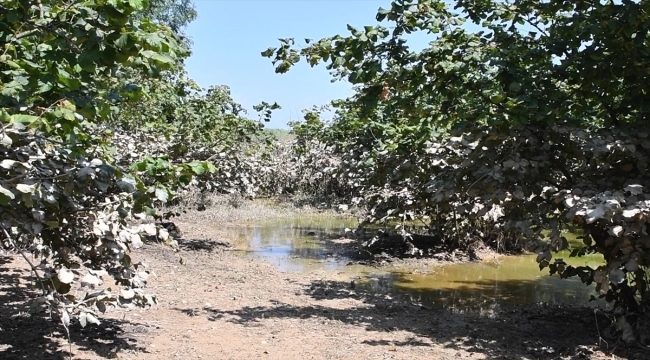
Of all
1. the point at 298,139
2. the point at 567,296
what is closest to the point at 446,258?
the point at 567,296

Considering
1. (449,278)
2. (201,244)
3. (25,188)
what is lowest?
(449,278)

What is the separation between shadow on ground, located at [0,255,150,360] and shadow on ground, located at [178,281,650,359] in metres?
1.24

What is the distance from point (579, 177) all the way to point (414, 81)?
197cm

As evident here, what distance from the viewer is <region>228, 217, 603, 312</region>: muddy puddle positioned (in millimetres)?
9031

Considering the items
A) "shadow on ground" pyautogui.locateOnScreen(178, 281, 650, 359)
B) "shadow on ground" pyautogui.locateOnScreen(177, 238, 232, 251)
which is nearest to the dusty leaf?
"shadow on ground" pyautogui.locateOnScreen(178, 281, 650, 359)

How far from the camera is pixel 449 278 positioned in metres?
10.4

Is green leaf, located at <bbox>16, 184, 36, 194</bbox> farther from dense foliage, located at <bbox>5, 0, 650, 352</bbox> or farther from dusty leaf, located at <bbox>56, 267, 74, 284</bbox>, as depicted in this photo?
dusty leaf, located at <bbox>56, 267, 74, 284</bbox>

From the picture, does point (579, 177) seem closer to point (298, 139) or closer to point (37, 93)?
point (37, 93)

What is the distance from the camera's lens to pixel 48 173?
3953 mm

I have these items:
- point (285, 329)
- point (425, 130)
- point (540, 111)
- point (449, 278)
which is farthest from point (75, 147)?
point (449, 278)

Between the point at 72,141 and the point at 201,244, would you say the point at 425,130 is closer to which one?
the point at 72,141

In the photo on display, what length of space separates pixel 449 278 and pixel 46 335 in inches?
273

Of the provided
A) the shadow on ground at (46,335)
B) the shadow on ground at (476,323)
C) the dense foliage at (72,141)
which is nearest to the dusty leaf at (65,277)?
the dense foliage at (72,141)

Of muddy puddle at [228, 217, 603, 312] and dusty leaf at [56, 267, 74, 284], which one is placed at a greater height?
dusty leaf at [56, 267, 74, 284]
